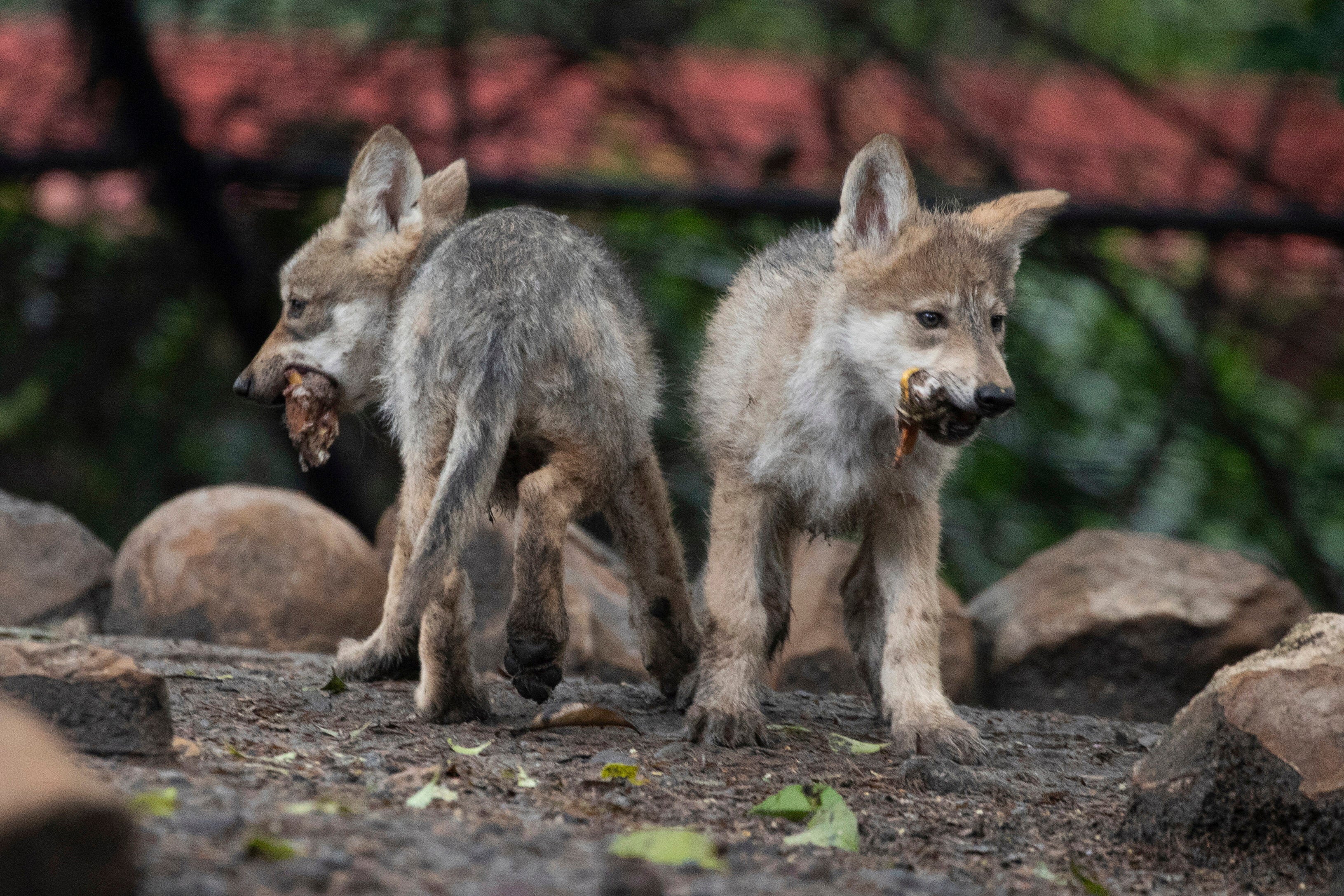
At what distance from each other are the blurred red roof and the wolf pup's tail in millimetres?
3822

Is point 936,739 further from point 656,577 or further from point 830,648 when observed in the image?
point 830,648

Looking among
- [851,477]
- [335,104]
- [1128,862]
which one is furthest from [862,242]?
[335,104]

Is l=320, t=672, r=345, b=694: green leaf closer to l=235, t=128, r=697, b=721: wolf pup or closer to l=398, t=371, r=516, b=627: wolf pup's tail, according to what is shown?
l=235, t=128, r=697, b=721: wolf pup

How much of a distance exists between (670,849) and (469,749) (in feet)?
4.35

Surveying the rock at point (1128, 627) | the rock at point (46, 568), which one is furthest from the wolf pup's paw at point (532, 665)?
the rock at point (46, 568)

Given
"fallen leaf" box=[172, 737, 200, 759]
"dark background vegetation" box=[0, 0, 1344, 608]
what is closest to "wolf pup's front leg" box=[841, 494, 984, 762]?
"fallen leaf" box=[172, 737, 200, 759]

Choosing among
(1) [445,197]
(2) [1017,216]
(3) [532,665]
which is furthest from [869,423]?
(1) [445,197]

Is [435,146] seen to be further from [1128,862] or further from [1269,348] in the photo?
[1128,862]

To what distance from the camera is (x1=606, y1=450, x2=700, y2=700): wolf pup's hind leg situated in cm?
479

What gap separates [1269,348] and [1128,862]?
5335mm

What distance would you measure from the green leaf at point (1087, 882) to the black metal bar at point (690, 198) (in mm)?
4778

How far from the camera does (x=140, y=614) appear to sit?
602 centimetres

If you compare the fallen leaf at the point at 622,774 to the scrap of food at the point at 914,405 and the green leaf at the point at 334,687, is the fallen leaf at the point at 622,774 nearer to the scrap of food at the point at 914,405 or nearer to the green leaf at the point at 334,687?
the scrap of food at the point at 914,405

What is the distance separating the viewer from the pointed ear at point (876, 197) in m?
4.50
